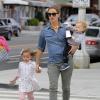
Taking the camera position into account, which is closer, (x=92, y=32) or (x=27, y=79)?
(x=27, y=79)

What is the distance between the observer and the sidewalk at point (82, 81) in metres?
13.2

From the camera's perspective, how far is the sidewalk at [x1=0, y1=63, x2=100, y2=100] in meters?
13.2

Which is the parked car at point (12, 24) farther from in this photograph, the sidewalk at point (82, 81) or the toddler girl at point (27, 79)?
the toddler girl at point (27, 79)

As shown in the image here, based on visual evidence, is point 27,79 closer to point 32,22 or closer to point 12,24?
Result: point 12,24

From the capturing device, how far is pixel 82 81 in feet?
50.7

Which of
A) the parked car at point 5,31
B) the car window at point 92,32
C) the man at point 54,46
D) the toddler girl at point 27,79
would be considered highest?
the man at point 54,46

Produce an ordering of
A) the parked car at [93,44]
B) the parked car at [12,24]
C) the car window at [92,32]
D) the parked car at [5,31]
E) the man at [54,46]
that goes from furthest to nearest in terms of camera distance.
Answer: the parked car at [12,24]
the parked car at [5,31]
the car window at [92,32]
the parked car at [93,44]
the man at [54,46]

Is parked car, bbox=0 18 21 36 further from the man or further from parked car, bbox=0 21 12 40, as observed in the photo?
the man

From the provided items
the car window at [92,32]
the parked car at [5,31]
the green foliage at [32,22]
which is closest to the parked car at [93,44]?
the car window at [92,32]

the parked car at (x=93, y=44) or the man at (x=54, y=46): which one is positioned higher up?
the man at (x=54, y=46)

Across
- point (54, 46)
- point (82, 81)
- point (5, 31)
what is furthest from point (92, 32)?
point (5, 31)

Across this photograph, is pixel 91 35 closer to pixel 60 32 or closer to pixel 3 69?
pixel 3 69

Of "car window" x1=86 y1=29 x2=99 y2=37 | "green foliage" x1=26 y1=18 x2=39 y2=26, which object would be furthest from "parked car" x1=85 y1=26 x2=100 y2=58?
"green foliage" x1=26 y1=18 x2=39 y2=26

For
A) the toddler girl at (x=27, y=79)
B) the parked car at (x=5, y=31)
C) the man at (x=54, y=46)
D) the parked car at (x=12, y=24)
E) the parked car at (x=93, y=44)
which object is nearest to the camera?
the man at (x=54, y=46)
